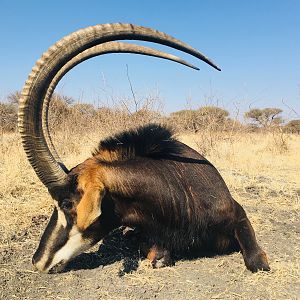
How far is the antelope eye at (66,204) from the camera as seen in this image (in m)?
3.71

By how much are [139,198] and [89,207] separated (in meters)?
0.51

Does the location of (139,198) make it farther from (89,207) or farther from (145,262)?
(145,262)

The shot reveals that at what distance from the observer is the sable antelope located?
11.7ft

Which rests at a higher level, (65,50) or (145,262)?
(65,50)

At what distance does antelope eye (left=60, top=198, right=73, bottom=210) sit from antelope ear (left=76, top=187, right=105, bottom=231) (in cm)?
11

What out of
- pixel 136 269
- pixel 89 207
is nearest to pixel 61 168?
pixel 89 207

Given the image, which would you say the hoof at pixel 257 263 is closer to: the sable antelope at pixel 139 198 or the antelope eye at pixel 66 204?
the sable antelope at pixel 139 198

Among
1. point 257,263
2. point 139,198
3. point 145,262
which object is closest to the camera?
point 139,198

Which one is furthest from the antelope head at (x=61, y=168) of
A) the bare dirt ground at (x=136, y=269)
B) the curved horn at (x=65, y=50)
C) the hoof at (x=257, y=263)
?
the hoof at (x=257, y=263)

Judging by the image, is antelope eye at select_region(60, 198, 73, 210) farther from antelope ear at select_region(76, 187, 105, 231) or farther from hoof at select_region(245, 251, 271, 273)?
hoof at select_region(245, 251, 271, 273)

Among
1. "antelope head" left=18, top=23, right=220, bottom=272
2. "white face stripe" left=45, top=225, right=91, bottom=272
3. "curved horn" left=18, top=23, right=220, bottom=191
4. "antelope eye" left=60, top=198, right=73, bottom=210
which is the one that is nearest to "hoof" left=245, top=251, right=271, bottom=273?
"antelope head" left=18, top=23, right=220, bottom=272

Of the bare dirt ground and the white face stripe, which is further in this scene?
the white face stripe

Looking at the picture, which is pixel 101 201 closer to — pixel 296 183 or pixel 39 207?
pixel 39 207

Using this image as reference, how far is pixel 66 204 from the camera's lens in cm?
371
